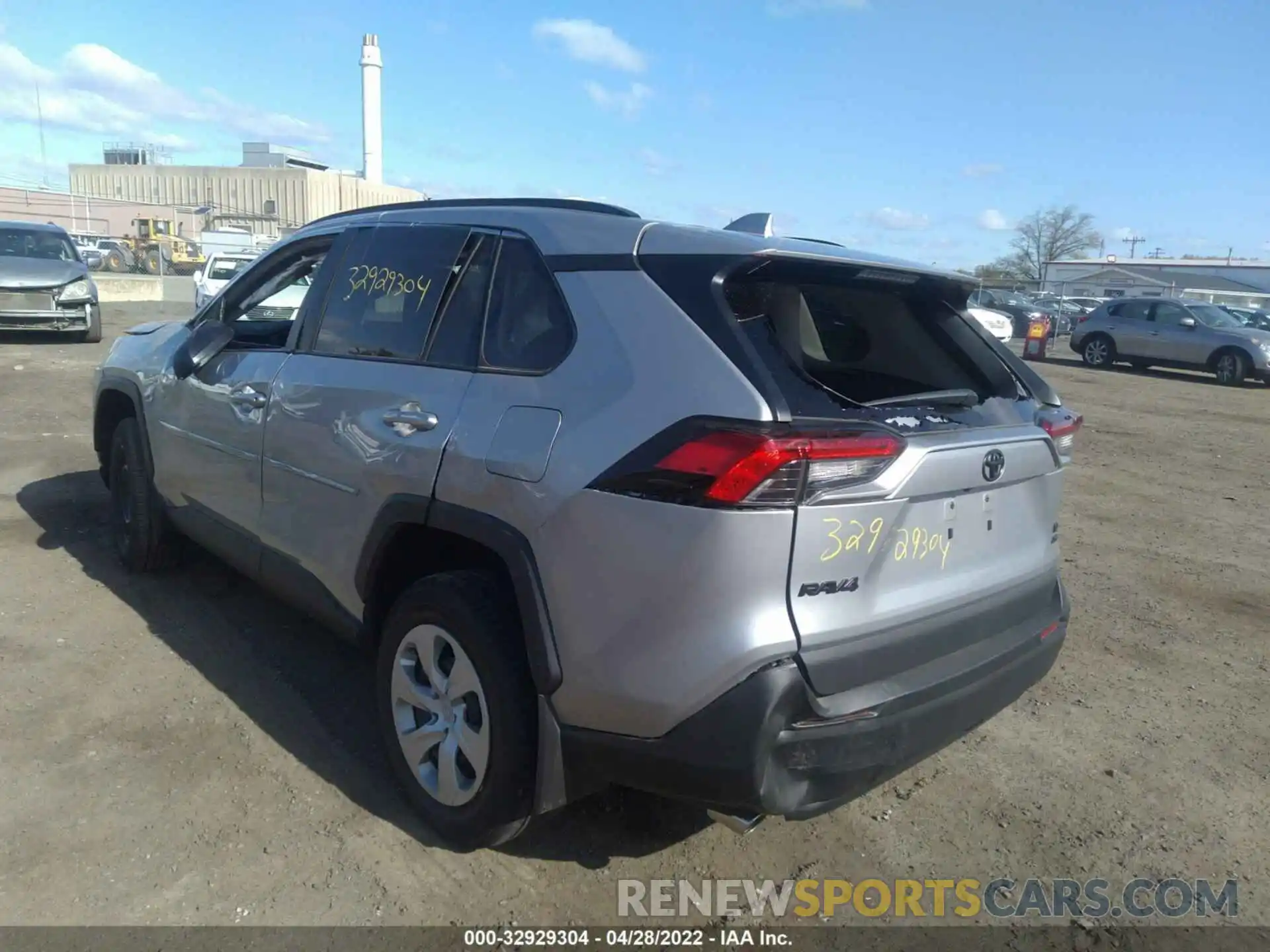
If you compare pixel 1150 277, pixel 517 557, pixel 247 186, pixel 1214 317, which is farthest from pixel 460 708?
pixel 247 186

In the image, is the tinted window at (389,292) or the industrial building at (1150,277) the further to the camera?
the industrial building at (1150,277)

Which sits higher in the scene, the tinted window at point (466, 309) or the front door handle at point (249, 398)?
the tinted window at point (466, 309)

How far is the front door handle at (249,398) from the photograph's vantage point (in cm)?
379

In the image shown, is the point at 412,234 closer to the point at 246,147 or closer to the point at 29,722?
the point at 29,722

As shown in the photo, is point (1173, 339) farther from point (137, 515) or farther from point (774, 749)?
point (774, 749)

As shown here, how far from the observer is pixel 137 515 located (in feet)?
16.3

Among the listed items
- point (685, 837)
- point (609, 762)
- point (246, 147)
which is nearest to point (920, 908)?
point (685, 837)

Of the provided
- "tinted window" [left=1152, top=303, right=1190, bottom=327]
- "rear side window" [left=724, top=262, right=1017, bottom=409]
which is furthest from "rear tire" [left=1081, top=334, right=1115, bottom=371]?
"rear side window" [left=724, top=262, right=1017, bottom=409]

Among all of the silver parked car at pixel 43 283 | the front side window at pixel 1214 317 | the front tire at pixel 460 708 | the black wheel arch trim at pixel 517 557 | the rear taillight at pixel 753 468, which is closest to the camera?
the rear taillight at pixel 753 468

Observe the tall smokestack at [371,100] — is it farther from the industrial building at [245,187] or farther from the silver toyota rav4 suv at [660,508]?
the silver toyota rav4 suv at [660,508]

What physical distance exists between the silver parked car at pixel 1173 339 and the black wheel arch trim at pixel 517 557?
19773 mm

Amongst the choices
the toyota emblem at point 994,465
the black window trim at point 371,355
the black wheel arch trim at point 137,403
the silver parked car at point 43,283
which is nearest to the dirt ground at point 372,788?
the black wheel arch trim at point 137,403

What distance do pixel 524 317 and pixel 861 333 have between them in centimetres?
108

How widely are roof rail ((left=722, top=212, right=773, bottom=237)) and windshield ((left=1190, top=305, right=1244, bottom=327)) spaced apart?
19.7m
